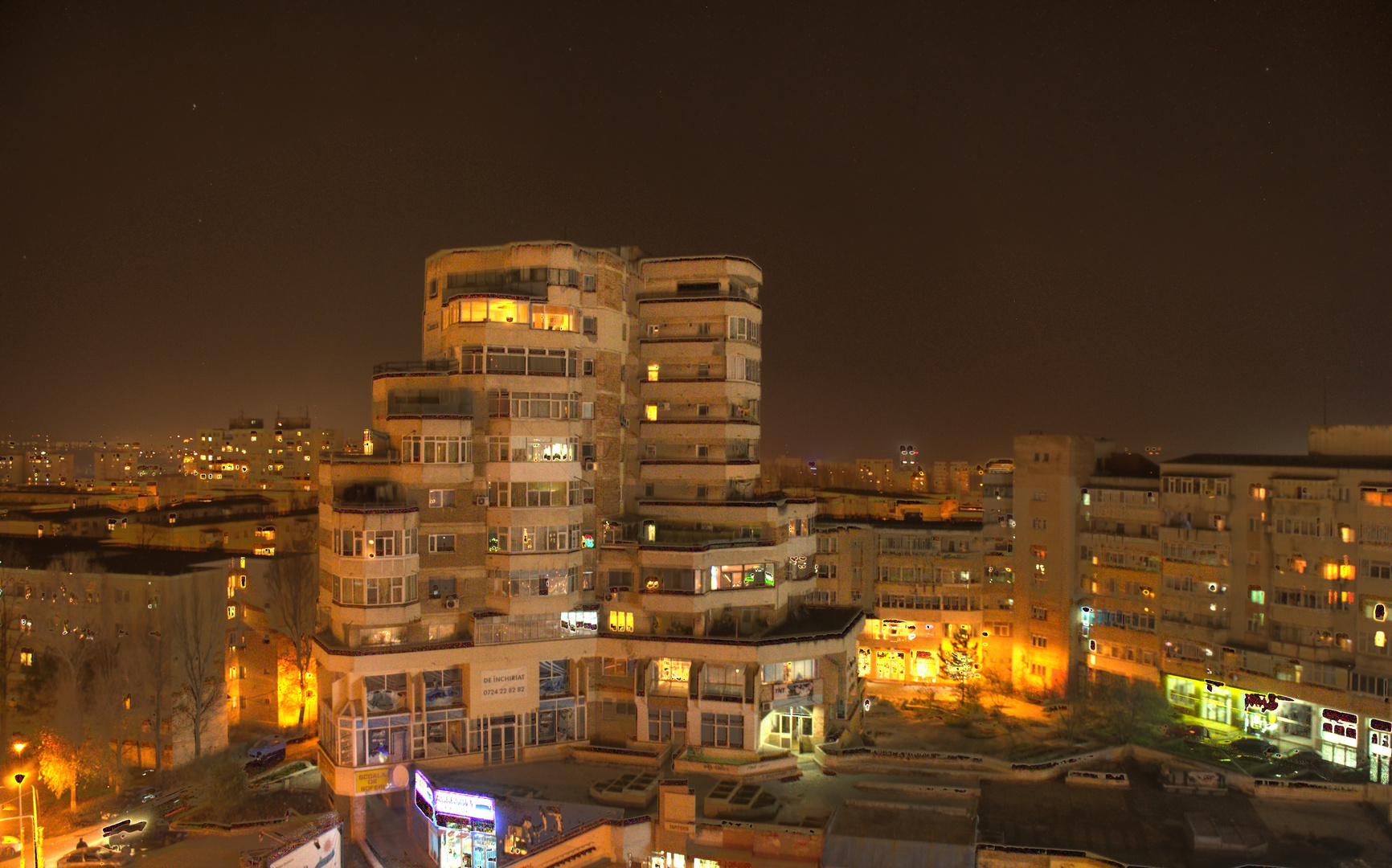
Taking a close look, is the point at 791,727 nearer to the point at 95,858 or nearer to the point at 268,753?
the point at 268,753

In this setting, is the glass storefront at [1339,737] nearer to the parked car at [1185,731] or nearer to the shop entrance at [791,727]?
the parked car at [1185,731]

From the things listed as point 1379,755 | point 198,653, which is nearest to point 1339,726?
point 1379,755

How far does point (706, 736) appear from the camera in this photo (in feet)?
173

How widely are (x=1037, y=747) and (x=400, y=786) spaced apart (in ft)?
125

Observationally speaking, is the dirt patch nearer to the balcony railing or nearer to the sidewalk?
the sidewalk

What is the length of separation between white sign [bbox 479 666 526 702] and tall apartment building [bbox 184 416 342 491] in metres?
123

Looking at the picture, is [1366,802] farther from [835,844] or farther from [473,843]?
[473,843]

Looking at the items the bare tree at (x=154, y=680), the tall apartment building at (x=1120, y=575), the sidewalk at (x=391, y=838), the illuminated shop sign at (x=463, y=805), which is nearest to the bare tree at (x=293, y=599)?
the bare tree at (x=154, y=680)

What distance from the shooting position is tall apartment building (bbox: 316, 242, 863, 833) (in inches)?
1975

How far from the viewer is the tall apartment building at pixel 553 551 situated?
50.2 m

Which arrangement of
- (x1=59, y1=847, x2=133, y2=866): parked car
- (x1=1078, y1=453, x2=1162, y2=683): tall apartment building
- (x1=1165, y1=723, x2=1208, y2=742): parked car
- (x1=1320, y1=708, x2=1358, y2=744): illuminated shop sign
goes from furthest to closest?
(x1=1078, y1=453, x2=1162, y2=683): tall apartment building → (x1=1165, y1=723, x2=1208, y2=742): parked car → (x1=1320, y1=708, x2=1358, y2=744): illuminated shop sign → (x1=59, y1=847, x2=133, y2=866): parked car

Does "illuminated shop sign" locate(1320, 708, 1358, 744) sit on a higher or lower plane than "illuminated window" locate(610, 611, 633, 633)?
lower

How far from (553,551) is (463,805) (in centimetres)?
1485

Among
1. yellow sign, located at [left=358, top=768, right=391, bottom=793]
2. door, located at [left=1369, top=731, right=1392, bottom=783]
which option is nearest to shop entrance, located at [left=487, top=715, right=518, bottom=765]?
yellow sign, located at [left=358, top=768, right=391, bottom=793]
